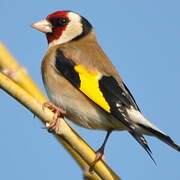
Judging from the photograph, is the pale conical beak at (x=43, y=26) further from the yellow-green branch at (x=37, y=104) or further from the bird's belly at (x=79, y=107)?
the yellow-green branch at (x=37, y=104)

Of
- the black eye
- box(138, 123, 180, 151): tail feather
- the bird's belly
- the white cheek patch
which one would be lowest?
box(138, 123, 180, 151): tail feather

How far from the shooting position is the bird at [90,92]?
11.2ft

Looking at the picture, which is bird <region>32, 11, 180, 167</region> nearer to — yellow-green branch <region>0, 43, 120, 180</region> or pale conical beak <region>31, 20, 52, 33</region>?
pale conical beak <region>31, 20, 52, 33</region>

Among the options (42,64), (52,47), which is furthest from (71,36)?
(42,64)

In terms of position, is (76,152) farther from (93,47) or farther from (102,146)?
(93,47)

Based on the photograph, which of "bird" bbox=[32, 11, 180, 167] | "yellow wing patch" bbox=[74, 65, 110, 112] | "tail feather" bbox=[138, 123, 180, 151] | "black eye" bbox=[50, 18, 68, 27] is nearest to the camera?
"tail feather" bbox=[138, 123, 180, 151]

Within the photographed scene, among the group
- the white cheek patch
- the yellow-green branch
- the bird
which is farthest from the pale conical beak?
the yellow-green branch

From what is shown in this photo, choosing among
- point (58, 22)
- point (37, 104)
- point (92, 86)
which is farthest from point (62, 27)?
point (37, 104)

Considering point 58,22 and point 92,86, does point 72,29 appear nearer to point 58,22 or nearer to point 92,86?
point 58,22

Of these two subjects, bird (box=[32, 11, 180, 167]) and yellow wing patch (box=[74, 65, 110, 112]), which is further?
yellow wing patch (box=[74, 65, 110, 112])

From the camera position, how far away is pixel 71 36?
15.8 ft

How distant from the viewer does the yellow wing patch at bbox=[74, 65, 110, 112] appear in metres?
3.52

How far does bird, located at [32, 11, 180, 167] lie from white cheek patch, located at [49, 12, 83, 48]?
30 cm

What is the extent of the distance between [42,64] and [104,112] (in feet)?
3.26
